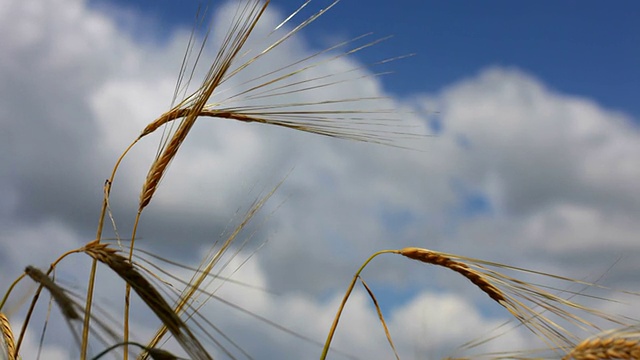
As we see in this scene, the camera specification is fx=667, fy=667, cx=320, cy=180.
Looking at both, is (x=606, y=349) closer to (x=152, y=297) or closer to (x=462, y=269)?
(x=462, y=269)

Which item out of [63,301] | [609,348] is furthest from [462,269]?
[63,301]

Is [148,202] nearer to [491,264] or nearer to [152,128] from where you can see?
[152,128]

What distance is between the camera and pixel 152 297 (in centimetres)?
118

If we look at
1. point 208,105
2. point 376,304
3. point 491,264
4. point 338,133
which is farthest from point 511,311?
point 208,105

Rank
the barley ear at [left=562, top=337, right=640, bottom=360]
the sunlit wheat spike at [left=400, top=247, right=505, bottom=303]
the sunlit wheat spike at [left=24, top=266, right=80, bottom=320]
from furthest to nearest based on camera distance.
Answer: the sunlit wheat spike at [left=400, top=247, right=505, bottom=303]
the barley ear at [left=562, top=337, right=640, bottom=360]
the sunlit wheat spike at [left=24, top=266, right=80, bottom=320]

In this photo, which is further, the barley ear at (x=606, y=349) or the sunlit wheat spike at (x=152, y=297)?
the barley ear at (x=606, y=349)

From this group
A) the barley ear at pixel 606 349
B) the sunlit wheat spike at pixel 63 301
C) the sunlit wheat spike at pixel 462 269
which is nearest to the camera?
the sunlit wheat spike at pixel 63 301

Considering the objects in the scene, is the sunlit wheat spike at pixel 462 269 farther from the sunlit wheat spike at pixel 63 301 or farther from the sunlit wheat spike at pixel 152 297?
the sunlit wheat spike at pixel 63 301

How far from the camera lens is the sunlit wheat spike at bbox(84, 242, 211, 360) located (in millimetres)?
1105

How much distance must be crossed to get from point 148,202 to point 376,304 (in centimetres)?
77

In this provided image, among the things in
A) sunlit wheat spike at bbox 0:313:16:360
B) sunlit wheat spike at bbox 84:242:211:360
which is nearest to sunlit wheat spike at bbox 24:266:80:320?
sunlit wheat spike at bbox 84:242:211:360

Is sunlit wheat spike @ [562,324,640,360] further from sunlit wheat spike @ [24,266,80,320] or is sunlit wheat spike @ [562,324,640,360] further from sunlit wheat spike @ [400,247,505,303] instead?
sunlit wheat spike @ [24,266,80,320]

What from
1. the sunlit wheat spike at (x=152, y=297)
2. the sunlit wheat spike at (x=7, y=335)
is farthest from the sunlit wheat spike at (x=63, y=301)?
the sunlit wheat spike at (x=7, y=335)

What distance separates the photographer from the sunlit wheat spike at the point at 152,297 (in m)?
1.11
